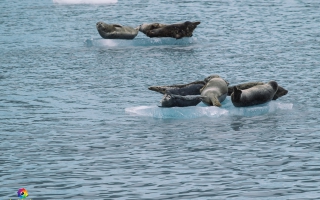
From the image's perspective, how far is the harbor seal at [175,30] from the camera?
28.0 metres

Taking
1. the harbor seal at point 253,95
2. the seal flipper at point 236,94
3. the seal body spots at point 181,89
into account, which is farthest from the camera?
the seal body spots at point 181,89

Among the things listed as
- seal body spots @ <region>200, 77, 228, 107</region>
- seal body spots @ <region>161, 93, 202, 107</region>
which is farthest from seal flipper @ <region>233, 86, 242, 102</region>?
seal body spots @ <region>161, 93, 202, 107</region>

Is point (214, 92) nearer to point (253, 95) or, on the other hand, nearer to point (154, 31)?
point (253, 95)

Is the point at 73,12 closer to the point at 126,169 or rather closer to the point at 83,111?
the point at 83,111

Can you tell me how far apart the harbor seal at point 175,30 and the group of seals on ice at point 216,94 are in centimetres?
1151

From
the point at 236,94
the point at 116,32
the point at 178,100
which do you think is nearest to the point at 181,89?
the point at 178,100

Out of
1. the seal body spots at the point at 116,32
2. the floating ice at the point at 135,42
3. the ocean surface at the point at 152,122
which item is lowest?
the floating ice at the point at 135,42

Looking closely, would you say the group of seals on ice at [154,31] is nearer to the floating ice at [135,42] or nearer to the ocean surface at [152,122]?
the floating ice at [135,42]

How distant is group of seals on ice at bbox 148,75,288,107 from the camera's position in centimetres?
1548

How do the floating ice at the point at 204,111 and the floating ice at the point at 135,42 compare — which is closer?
the floating ice at the point at 204,111

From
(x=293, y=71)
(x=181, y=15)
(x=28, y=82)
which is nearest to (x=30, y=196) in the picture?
(x=28, y=82)

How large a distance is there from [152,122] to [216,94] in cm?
132

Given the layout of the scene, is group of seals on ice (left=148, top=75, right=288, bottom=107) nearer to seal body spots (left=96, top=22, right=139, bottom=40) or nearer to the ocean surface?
the ocean surface

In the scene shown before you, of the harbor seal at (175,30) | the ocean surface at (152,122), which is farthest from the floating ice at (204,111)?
the harbor seal at (175,30)
